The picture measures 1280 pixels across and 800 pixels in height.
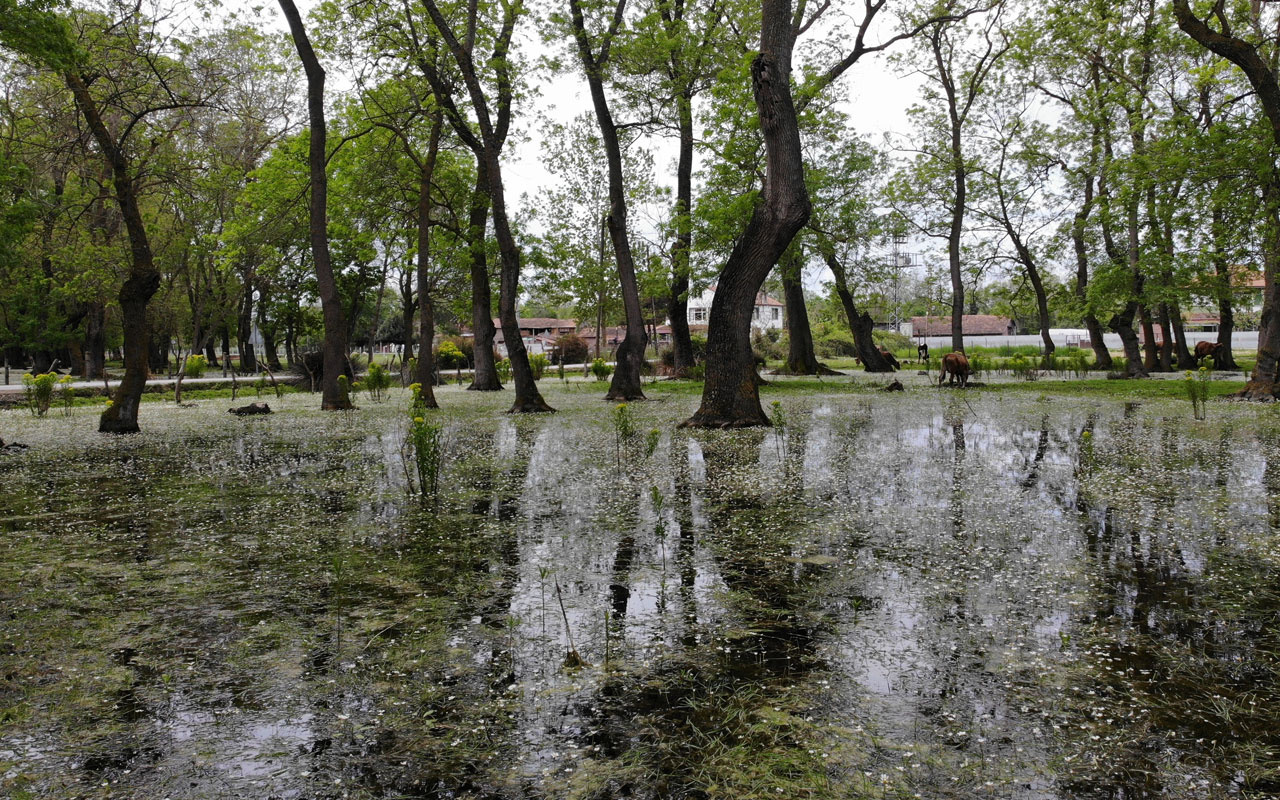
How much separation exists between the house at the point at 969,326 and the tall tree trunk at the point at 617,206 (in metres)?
72.1

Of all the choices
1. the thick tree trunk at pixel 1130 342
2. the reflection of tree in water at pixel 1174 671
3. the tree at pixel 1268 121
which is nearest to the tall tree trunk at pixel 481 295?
the tree at pixel 1268 121

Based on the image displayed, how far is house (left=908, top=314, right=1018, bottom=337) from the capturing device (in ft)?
285

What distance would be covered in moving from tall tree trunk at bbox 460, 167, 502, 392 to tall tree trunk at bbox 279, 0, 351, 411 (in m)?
3.68

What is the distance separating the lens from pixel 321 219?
1839cm

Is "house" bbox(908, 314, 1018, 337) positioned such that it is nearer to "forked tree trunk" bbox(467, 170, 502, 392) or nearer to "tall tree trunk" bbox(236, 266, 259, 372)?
"forked tree trunk" bbox(467, 170, 502, 392)

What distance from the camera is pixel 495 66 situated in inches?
691

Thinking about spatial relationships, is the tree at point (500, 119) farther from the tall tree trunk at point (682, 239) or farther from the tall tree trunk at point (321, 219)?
the tall tree trunk at point (682, 239)

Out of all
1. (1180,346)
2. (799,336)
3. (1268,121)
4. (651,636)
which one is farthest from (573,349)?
(651,636)

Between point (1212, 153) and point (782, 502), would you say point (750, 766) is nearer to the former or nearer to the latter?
point (782, 502)

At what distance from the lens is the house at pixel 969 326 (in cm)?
8700

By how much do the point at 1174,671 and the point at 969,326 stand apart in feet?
336

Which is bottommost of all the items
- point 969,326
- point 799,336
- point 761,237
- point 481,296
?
point 799,336

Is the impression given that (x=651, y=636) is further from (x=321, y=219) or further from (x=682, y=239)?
(x=682, y=239)

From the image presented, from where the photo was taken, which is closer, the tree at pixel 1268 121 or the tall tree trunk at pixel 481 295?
the tree at pixel 1268 121
